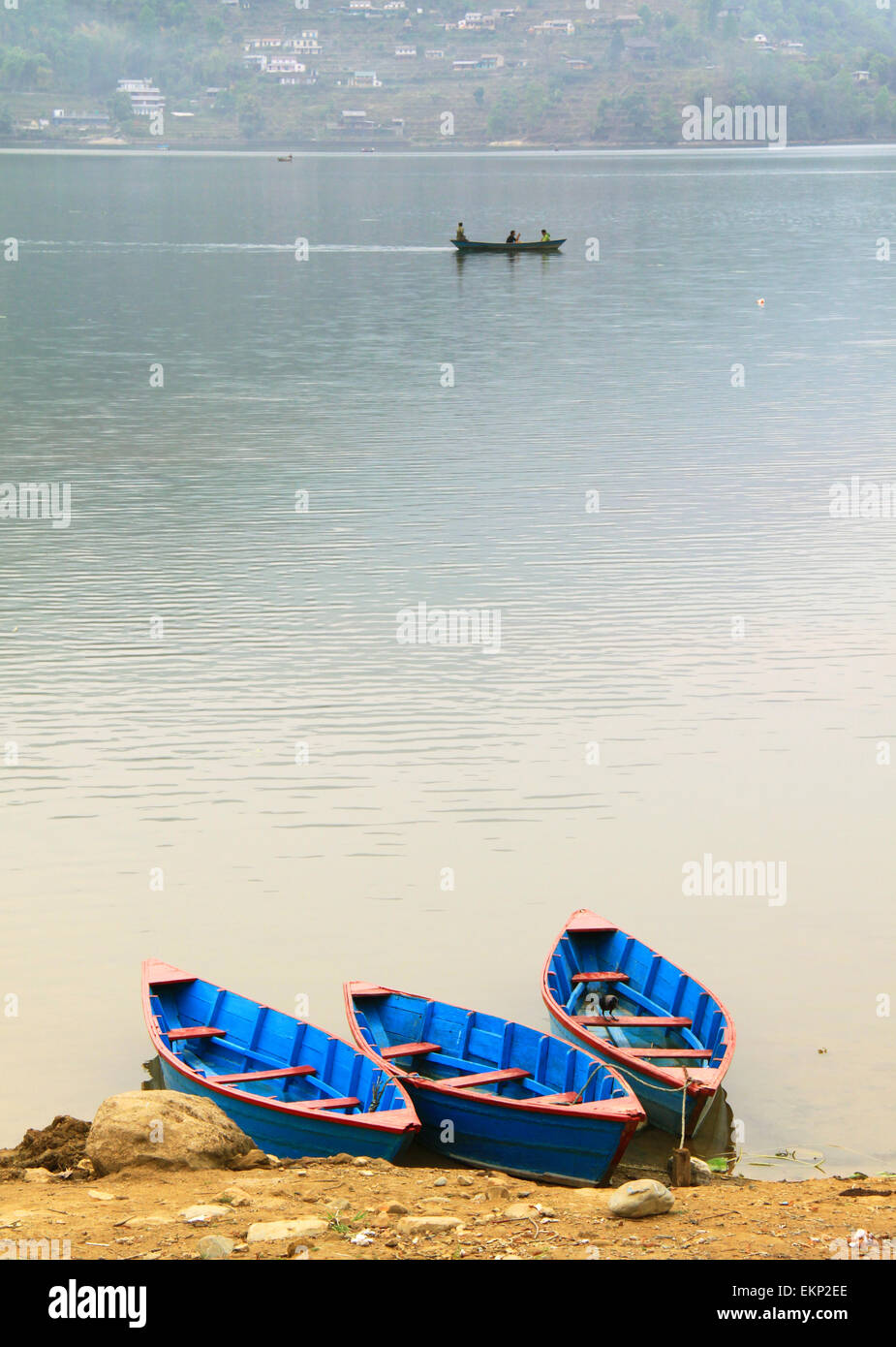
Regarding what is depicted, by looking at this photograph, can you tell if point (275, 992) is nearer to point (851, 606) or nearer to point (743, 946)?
point (743, 946)

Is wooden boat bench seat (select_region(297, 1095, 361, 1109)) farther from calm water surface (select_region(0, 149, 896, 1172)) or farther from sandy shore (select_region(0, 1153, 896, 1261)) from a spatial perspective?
calm water surface (select_region(0, 149, 896, 1172))

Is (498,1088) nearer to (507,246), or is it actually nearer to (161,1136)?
(161,1136)

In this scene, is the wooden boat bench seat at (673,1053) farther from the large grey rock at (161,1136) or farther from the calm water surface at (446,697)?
the large grey rock at (161,1136)

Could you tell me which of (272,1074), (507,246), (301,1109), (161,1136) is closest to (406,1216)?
(301,1109)

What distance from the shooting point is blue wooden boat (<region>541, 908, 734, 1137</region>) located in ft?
51.5

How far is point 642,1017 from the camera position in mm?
17391

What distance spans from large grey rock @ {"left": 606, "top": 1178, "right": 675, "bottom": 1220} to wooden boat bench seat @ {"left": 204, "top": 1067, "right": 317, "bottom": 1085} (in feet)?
13.8

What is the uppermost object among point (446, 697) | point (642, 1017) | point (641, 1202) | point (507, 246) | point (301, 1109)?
point (507, 246)

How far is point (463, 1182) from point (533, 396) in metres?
45.5

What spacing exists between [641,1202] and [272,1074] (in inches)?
176

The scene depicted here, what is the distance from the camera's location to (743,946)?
19781mm

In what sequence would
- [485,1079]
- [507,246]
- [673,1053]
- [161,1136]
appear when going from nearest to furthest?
1. [161,1136]
2. [485,1079]
3. [673,1053]
4. [507,246]

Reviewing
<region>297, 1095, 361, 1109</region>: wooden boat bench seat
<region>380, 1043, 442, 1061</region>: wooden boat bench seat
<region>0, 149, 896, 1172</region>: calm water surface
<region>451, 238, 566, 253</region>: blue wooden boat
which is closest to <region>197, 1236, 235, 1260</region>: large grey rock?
<region>297, 1095, 361, 1109</region>: wooden boat bench seat
